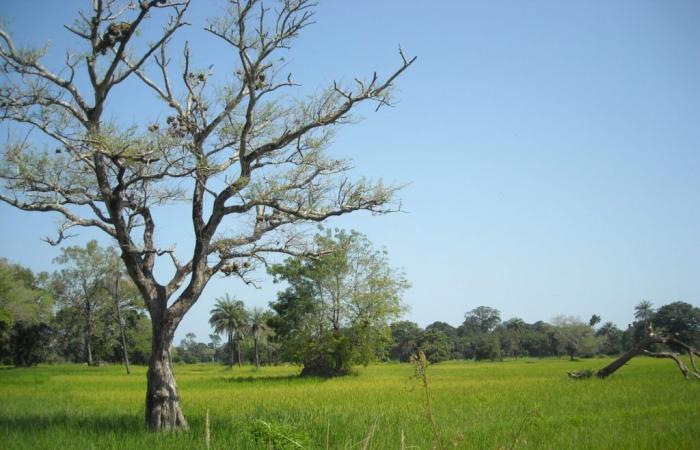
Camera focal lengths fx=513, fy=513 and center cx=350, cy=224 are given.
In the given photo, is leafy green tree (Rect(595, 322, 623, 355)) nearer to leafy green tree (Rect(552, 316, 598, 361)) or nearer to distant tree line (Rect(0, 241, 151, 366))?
leafy green tree (Rect(552, 316, 598, 361))

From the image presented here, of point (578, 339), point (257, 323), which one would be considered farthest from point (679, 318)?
point (257, 323)

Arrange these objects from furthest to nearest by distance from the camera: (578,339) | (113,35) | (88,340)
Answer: (578,339) → (88,340) → (113,35)

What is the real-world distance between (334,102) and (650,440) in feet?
29.5

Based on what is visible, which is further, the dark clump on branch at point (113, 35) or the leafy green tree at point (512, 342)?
the leafy green tree at point (512, 342)

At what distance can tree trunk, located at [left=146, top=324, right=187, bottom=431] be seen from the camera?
35.0 ft

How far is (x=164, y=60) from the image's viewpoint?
12172mm

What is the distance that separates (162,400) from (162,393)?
5.6 inches

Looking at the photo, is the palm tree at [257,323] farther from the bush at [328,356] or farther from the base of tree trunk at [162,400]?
the base of tree trunk at [162,400]

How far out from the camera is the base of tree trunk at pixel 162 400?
1064 cm

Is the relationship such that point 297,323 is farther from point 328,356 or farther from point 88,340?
point 88,340

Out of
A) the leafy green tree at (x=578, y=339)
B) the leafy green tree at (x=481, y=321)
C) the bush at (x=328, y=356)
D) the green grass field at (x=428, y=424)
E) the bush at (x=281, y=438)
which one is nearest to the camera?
the bush at (x=281, y=438)

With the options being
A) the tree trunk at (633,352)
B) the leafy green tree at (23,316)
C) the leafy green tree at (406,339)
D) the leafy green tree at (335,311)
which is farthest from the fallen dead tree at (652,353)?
the leafy green tree at (406,339)

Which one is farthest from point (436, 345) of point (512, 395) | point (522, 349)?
point (512, 395)

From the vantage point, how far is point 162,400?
10781 mm
